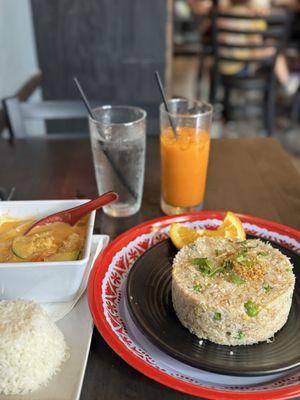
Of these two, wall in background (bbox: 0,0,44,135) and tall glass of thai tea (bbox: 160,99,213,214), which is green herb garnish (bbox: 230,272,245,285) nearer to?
tall glass of thai tea (bbox: 160,99,213,214)

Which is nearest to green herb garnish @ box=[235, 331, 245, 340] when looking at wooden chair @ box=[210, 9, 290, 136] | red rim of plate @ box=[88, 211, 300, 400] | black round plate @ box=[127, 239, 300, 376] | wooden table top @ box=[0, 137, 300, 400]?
black round plate @ box=[127, 239, 300, 376]

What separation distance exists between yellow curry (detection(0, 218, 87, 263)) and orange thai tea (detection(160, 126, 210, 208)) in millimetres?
342

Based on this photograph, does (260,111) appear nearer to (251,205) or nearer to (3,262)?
(251,205)

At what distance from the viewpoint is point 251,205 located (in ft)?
4.19

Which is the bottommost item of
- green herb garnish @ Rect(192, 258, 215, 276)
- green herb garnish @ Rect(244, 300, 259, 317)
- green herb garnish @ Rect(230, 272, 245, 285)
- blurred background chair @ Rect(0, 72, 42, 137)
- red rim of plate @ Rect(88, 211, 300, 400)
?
blurred background chair @ Rect(0, 72, 42, 137)

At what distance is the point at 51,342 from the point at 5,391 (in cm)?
10

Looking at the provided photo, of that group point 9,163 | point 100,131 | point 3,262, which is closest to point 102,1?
point 9,163

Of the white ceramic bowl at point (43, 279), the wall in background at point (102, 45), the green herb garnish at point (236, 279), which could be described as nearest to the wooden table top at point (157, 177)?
the white ceramic bowl at point (43, 279)

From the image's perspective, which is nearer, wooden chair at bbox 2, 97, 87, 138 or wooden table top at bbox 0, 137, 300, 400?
wooden table top at bbox 0, 137, 300, 400

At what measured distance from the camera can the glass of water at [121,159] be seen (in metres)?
1.18

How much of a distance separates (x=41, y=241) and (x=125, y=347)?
1.02 ft

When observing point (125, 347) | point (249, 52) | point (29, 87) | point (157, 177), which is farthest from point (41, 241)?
point (249, 52)

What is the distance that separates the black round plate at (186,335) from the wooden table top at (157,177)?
0.24 m

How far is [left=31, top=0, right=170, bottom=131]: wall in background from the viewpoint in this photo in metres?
2.83
